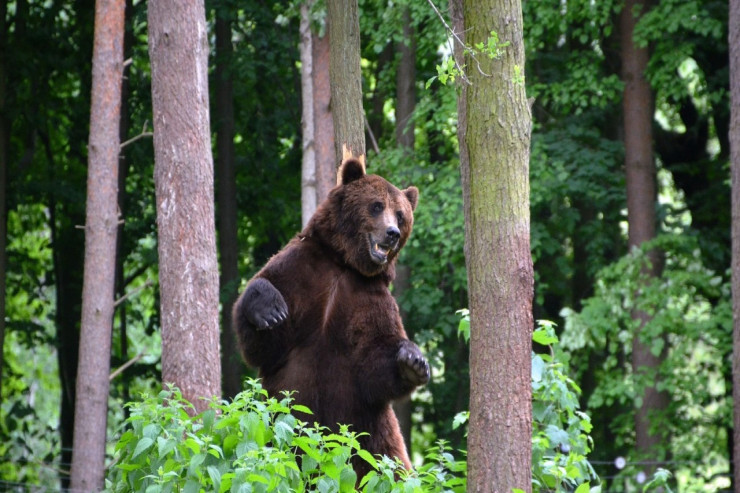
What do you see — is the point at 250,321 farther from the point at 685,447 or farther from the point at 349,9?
the point at 685,447

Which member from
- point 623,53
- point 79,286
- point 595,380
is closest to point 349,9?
point 623,53

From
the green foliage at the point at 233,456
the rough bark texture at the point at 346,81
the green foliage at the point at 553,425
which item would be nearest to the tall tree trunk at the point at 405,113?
the rough bark texture at the point at 346,81

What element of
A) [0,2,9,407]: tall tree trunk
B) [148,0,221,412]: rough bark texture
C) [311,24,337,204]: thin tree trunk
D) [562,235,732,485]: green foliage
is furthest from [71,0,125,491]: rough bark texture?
[562,235,732,485]: green foliage

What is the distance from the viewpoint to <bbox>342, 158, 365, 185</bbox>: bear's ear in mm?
6641

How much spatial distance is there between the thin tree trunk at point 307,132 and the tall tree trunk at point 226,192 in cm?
412

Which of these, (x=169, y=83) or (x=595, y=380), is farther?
(x=595, y=380)

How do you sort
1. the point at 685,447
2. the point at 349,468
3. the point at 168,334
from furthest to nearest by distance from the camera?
the point at 685,447, the point at 168,334, the point at 349,468

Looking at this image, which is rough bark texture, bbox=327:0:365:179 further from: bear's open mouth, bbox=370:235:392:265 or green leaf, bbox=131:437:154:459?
green leaf, bbox=131:437:154:459

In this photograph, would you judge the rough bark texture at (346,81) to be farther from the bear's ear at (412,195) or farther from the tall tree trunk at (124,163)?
the tall tree trunk at (124,163)

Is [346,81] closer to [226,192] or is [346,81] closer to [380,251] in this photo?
[380,251]

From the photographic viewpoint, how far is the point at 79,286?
18.2m

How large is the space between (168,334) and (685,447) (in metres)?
8.63

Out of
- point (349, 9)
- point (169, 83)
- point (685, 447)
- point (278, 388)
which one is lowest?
point (685, 447)

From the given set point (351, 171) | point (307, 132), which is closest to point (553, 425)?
point (351, 171)
